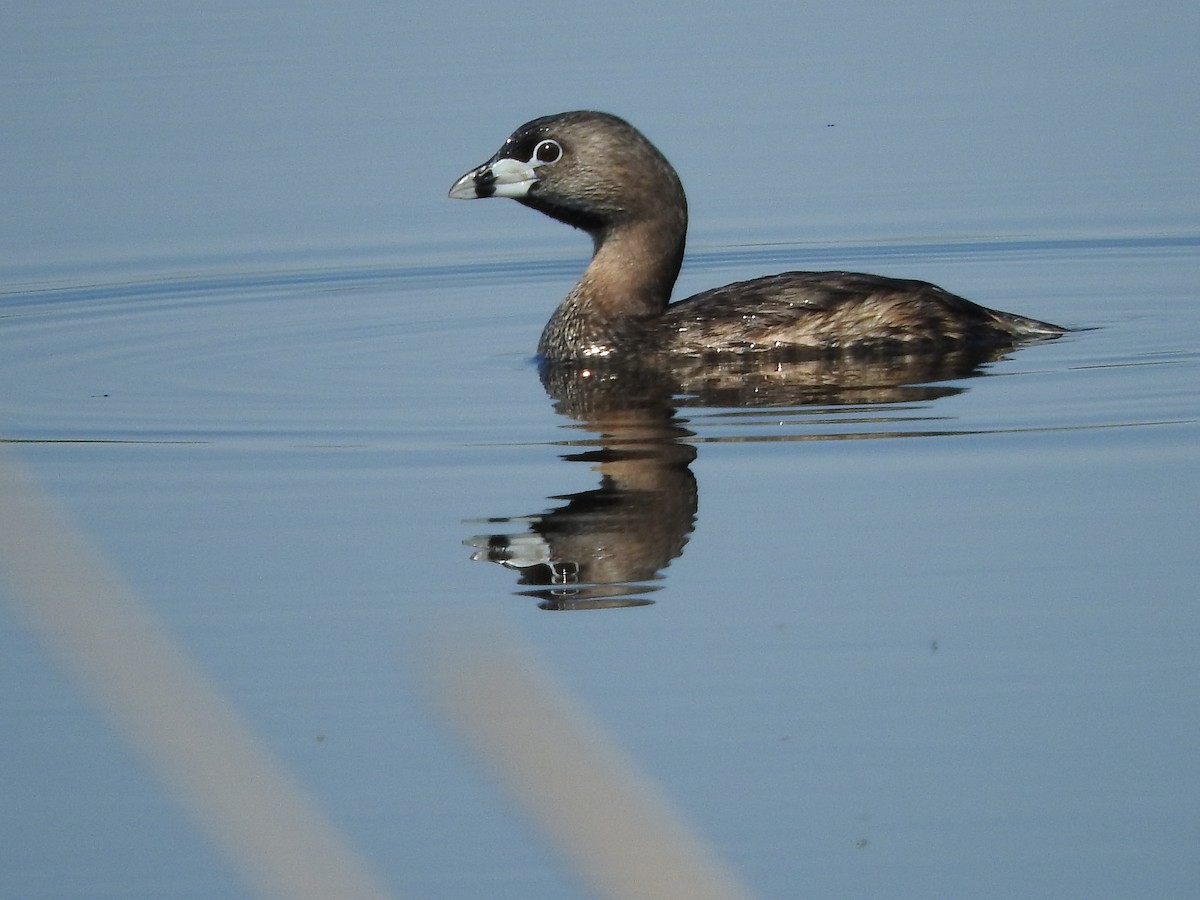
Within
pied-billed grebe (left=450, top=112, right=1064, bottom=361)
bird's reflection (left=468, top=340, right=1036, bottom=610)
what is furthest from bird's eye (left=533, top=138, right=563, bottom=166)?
bird's reflection (left=468, top=340, right=1036, bottom=610)

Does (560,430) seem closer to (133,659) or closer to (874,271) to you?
(874,271)

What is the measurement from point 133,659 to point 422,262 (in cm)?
1142

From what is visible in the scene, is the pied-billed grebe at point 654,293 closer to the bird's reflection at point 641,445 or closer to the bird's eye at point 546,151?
the bird's eye at point 546,151

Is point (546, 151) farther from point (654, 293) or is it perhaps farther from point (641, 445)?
point (641, 445)

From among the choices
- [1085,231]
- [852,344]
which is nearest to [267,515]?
[852,344]

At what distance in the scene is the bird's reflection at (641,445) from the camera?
6406 mm

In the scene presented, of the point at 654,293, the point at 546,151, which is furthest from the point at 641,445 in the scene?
the point at 546,151

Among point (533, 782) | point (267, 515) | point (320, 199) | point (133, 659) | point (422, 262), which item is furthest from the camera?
point (320, 199)

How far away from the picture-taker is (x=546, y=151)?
1055 centimetres

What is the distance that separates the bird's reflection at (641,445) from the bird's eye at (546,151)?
1.08 meters

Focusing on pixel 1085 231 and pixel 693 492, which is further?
pixel 1085 231

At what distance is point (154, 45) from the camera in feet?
63.1

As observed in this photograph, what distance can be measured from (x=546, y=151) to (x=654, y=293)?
0.84 meters

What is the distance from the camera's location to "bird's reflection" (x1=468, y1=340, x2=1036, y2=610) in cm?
641
